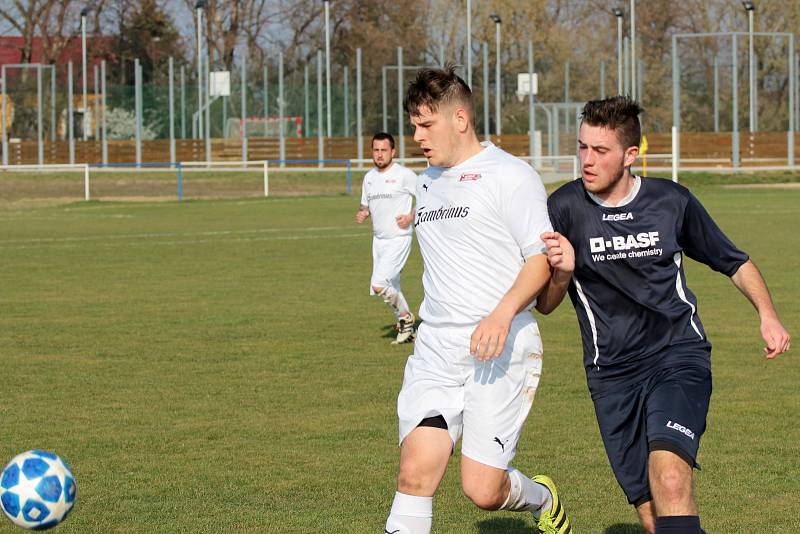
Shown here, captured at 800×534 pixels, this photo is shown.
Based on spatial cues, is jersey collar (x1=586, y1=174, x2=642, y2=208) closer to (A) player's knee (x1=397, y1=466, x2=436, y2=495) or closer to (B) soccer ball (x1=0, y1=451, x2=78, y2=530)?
(A) player's knee (x1=397, y1=466, x2=436, y2=495)

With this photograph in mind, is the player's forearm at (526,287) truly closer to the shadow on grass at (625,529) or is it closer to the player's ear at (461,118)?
the player's ear at (461,118)

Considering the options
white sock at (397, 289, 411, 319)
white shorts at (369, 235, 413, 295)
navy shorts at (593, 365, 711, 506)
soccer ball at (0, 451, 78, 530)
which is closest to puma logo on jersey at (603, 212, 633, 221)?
navy shorts at (593, 365, 711, 506)

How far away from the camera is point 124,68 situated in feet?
267

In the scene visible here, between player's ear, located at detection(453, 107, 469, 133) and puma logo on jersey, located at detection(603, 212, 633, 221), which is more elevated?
player's ear, located at detection(453, 107, 469, 133)

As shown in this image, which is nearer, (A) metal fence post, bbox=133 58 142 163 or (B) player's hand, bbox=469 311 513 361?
(B) player's hand, bbox=469 311 513 361

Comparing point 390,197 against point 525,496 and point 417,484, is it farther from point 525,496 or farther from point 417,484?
point 417,484

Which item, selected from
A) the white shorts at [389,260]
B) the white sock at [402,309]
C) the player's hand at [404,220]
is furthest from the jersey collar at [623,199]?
the white shorts at [389,260]

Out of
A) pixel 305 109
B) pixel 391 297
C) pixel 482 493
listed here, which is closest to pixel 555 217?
pixel 482 493

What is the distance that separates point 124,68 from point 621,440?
7907 cm

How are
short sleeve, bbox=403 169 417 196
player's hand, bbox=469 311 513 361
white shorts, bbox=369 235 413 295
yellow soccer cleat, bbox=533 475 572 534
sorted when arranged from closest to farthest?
1. player's hand, bbox=469 311 513 361
2. yellow soccer cleat, bbox=533 475 572 534
3. white shorts, bbox=369 235 413 295
4. short sleeve, bbox=403 169 417 196

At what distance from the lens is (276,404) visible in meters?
9.95

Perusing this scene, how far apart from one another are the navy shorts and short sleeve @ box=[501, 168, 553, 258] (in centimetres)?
69

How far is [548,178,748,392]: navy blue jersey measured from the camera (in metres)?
5.46

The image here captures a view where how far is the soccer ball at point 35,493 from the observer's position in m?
5.59
